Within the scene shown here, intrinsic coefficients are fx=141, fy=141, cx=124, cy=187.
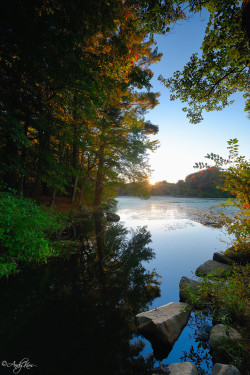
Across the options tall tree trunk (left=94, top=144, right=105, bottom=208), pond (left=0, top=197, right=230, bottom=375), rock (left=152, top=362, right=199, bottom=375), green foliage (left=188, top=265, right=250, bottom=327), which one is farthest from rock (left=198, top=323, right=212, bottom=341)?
tall tree trunk (left=94, top=144, right=105, bottom=208)

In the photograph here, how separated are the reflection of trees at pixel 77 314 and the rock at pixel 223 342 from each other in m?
1.36

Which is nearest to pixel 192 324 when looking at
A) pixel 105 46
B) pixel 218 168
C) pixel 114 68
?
pixel 218 168

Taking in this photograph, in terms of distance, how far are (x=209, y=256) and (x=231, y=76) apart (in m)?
8.10

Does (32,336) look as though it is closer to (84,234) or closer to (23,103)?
(84,234)

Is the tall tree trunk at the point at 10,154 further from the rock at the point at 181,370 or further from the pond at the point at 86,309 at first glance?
the rock at the point at 181,370

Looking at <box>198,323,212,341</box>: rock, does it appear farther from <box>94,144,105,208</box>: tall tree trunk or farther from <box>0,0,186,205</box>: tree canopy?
<box>94,144,105,208</box>: tall tree trunk

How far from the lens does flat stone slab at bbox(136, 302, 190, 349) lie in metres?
3.05

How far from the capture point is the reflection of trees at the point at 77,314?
2.66 meters

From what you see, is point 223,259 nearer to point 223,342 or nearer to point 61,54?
point 223,342

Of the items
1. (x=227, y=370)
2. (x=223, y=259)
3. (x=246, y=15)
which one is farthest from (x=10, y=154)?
(x=223, y=259)

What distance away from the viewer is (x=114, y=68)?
5871mm
